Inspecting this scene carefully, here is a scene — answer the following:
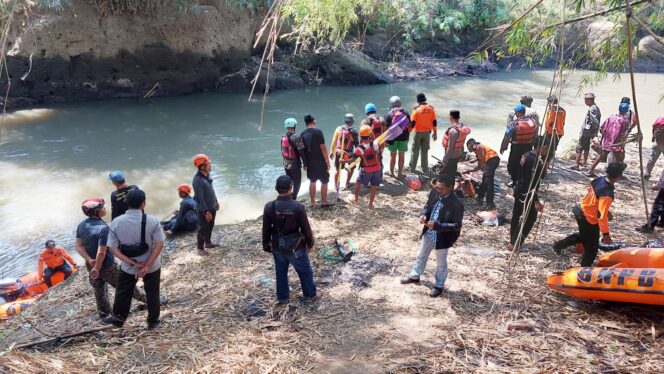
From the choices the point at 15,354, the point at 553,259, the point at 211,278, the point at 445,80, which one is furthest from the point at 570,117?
the point at 15,354

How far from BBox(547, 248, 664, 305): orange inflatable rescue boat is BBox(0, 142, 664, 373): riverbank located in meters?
0.19

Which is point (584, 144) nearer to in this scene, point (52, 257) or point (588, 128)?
point (588, 128)

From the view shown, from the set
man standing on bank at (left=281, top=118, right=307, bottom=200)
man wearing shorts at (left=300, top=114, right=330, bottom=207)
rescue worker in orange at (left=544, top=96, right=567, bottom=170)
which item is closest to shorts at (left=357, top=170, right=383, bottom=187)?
man wearing shorts at (left=300, top=114, right=330, bottom=207)

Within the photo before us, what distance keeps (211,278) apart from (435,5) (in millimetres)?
24877

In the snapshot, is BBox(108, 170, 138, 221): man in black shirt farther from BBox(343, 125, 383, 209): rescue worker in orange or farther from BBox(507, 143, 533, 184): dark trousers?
BBox(507, 143, 533, 184): dark trousers

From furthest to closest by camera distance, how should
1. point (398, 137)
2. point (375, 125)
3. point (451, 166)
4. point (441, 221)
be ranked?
point (398, 137), point (375, 125), point (451, 166), point (441, 221)

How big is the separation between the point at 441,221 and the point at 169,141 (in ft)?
37.6

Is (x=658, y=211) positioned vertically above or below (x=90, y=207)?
below

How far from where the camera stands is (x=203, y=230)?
22.4 feet

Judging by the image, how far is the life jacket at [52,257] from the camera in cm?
700

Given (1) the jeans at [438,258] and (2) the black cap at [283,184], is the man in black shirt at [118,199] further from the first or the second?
(1) the jeans at [438,258]

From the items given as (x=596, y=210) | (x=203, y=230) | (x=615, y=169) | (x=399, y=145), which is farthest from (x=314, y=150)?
(x=615, y=169)

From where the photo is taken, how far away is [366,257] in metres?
6.23

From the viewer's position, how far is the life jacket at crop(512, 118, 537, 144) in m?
7.55
